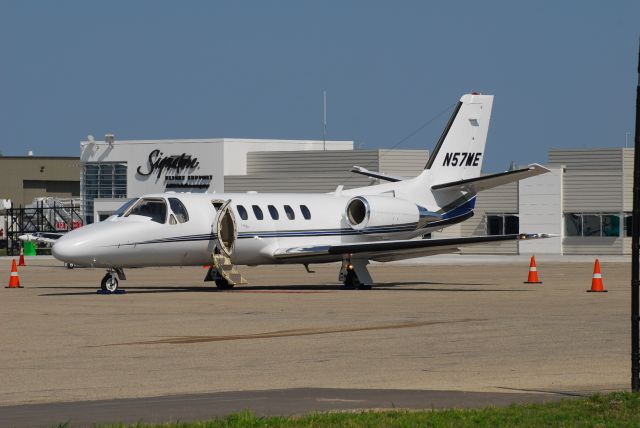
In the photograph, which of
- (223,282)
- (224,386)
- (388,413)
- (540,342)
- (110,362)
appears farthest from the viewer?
(223,282)

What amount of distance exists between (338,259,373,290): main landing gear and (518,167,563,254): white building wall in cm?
3741

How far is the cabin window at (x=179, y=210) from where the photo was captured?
3133cm

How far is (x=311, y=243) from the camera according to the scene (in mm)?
33688

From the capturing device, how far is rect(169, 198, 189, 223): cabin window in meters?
31.3

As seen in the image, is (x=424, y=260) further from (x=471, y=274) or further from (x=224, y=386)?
(x=224, y=386)

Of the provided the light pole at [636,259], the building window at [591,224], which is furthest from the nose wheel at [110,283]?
the building window at [591,224]

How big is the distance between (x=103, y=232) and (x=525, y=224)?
143 ft

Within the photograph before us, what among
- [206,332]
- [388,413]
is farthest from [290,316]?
[388,413]

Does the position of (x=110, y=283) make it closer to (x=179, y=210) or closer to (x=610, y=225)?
(x=179, y=210)

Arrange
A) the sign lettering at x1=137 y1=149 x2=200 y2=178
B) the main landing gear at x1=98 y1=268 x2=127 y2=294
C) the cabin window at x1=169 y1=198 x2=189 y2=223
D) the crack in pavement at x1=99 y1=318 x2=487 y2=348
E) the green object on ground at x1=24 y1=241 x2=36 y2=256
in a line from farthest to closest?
the sign lettering at x1=137 y1=149 x2=200 y2=178 < the green object on ground at x1=24 y1=241 x2=36 y2=256 < the cabin window at x1=169 y1=198 x2=189 y2=223 < the main landing gear at x1=98 y1=268 x2=127 y2=294 < the crack in pavement at x1=99 y1=318 x2=487 y2=348

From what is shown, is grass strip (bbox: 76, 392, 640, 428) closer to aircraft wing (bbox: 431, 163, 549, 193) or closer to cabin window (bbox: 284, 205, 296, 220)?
aircraft wing (bbox: 431, 163, 549, 193)

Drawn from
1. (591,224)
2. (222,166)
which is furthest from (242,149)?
(591,224)

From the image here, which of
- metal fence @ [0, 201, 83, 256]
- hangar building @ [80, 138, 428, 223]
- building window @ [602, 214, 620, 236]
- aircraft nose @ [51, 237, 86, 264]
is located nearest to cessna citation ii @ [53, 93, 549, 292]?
aircraft nose @ [51, 237, 86, 264]

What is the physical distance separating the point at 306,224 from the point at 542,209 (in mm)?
38340
